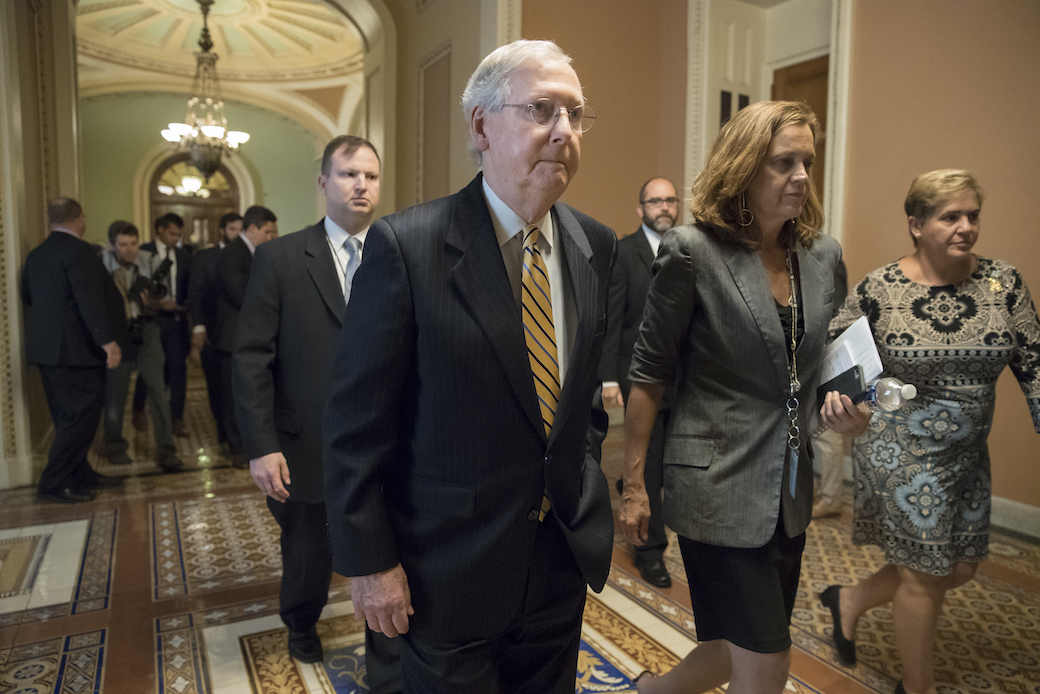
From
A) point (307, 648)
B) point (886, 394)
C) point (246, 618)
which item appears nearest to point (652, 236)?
point (886, 394)

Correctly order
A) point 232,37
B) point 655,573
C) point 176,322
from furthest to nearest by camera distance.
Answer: point 232,37
point 176,322
point 655,573

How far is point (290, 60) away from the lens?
11656 mm

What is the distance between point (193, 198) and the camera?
46.4 feet

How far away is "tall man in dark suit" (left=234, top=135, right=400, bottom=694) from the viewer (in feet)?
7.61

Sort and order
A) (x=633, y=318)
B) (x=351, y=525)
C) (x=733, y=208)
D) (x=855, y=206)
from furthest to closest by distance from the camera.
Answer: (x=855, y=206), (x=633, y=318), (x=733, y=208), (x=351, y=525)

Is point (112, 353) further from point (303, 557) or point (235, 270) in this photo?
point (303, 557)

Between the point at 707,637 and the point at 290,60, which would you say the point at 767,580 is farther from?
the point at 290,60

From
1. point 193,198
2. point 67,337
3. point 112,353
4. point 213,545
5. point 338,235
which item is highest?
point 193,198

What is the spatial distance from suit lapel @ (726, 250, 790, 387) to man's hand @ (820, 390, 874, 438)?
0.11 meters

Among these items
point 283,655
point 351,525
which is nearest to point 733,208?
point 351,525

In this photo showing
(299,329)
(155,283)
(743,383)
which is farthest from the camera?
(155,283)

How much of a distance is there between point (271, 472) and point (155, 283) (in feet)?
13.7

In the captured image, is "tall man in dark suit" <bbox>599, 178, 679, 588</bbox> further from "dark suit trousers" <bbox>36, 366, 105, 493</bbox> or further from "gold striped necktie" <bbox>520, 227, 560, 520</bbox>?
"dark suit trousers" <bbox>36, 366, 105, 493</bbox>

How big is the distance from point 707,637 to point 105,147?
14.5 m
